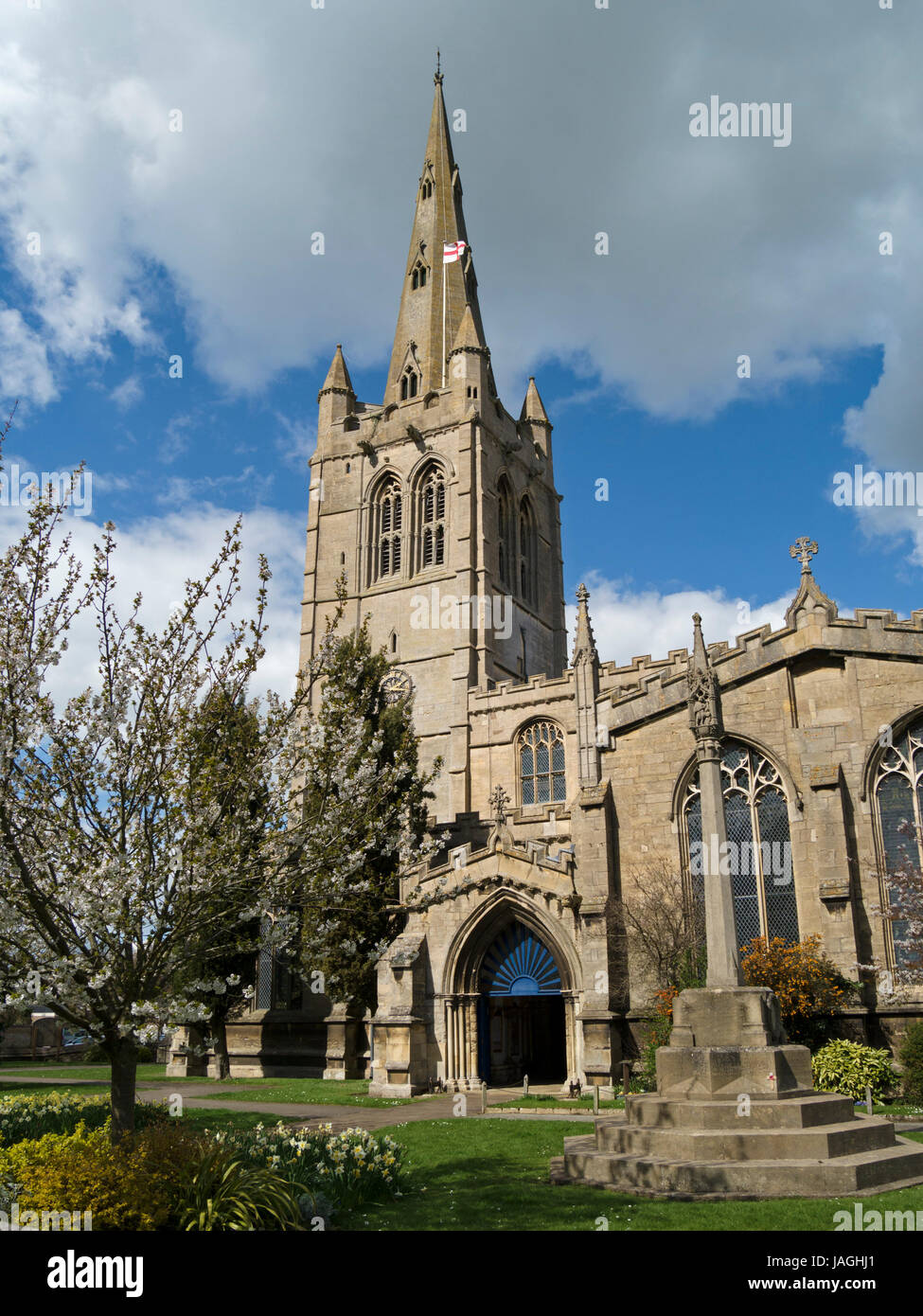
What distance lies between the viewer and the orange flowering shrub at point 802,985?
22.5 metres

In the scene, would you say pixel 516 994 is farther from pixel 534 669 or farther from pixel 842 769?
pixel 534 669

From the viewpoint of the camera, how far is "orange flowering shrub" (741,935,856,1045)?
22469mm

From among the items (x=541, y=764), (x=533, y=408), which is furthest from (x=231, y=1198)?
(x=533, y=408)

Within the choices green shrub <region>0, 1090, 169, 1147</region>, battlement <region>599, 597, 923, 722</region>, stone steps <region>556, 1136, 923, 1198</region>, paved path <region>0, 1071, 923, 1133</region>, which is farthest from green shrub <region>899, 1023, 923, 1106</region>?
green shrub <region>0, 1090, 169, 1147</region>

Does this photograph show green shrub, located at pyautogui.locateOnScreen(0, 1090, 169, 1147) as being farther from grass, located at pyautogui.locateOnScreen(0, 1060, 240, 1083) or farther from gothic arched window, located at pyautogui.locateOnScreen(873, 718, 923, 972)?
gothic arched window, located at pyautogui.locateOnScreen(873, 718, 923, 972)

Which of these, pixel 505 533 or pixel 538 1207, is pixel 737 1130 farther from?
pixel 505 533

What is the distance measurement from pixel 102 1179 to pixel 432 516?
47.7 m

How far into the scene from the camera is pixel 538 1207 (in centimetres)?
1038

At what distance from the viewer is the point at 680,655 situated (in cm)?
3769

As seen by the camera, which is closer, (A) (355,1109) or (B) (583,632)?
(A) (355,1109)

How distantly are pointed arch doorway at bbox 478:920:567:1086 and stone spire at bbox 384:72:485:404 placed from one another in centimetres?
3769

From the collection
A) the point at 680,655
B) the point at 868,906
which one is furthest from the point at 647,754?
the point at 680,655

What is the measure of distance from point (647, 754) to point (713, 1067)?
16330mm

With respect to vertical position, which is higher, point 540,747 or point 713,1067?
point 540,747
